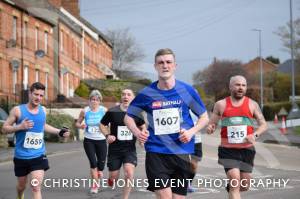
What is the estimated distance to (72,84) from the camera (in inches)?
776

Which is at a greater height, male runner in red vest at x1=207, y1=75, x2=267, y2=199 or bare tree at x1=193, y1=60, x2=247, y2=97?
bare tree at x1=193, y1=60, x2=247, y2=97

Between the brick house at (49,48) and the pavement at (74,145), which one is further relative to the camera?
the pavement at (74,145)

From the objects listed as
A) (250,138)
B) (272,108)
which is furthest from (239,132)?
(272,108)

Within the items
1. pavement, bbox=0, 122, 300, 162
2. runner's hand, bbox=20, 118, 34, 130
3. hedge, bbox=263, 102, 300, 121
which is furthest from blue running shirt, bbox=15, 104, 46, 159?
hedge, bbox=263, 102, 300, 121

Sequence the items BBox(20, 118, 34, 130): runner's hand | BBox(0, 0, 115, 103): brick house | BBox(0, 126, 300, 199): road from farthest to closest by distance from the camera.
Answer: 1. BBox(0, 0, 115, 103): brick house
2. BBox(0, 126, 300, 199): road
3. BBox(20, 118, 34, 130): runner's hand

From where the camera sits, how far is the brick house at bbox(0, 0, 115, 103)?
51.4ft

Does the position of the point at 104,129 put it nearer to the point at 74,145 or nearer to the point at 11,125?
the point at 11,125

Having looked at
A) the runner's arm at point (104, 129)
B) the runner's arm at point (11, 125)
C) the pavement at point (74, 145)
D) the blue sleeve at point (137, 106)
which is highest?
the blue sleeve at point (137, 106)

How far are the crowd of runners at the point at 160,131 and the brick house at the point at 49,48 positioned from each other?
376cm

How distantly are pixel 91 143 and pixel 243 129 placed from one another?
413 cm

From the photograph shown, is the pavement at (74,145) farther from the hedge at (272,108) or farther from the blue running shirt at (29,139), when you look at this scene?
the hedge at (272,108)

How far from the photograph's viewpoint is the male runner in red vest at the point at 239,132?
331 inches

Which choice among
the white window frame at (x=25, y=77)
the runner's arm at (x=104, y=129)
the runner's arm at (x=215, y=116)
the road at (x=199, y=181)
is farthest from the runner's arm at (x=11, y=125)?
the white window frame at (x=25, y=77)

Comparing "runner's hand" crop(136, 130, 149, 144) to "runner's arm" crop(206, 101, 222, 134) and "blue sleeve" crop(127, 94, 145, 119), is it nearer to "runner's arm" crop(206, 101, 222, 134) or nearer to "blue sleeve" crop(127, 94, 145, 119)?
"blue sleeve" crop(127, 94, 145, 119)
